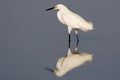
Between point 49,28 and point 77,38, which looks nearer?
point 77,38

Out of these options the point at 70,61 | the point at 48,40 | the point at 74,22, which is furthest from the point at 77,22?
the point at 70,61

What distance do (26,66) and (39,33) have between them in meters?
3.18

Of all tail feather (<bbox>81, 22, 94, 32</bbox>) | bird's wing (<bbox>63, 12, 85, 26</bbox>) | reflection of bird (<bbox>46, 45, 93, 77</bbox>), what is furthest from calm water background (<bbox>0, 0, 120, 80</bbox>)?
bird's wing (<bbox>63, 12, 85, 26</bbox>)

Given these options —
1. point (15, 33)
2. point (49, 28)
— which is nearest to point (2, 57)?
point (15, 33)

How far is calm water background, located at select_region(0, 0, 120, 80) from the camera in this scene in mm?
11523

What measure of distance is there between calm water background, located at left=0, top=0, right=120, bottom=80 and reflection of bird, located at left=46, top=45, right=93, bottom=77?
0.12 metres

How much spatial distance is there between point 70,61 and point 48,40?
187 cm

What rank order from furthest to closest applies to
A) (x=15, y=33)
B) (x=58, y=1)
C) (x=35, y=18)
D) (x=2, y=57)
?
(x=58, y=1), (x=35, y=18), (x=15, y=33), (x=2, y=57)

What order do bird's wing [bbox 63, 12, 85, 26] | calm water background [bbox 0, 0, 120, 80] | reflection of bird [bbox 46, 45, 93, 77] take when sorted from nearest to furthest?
calm water background [bbox 0, 0, 120, 80]
reflection of bird [bbox 46, 45, 93, 77]
bird's wing [bbox 63, 12, 85, 26]

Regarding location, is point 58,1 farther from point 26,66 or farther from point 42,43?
point 26,66

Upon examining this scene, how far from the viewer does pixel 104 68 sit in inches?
468

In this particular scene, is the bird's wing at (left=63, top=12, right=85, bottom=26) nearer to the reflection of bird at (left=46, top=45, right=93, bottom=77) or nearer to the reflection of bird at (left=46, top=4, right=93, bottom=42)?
the reflection of bird at (left=46, top=4, right=93, bottom=42)

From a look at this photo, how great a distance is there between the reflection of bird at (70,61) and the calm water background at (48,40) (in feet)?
0.38

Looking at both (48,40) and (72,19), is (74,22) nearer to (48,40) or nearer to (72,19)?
(72,19)
